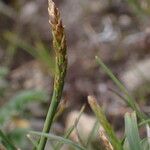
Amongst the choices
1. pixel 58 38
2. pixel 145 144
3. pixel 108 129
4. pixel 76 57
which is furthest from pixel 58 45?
pixel 76 57

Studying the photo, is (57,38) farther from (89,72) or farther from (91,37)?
(91,37)

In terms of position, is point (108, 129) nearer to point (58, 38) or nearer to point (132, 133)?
point (132, 133)

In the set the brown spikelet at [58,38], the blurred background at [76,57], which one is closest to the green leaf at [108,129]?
the brown spikelet at [58,38]

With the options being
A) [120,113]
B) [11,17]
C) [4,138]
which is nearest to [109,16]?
[11,17]

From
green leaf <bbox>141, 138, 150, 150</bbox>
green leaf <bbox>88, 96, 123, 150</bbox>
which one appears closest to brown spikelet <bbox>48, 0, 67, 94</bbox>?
green leaf <bbox>88, 96, 123, 150</bbox>

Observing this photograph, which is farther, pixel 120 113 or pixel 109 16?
pixel 109 16

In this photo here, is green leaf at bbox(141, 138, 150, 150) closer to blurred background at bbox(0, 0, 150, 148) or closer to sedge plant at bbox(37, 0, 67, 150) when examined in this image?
sedge plant at bbox(37, 0, 67, 150)

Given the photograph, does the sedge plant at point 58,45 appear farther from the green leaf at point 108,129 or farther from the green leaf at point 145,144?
the green leaf at point 145,144
